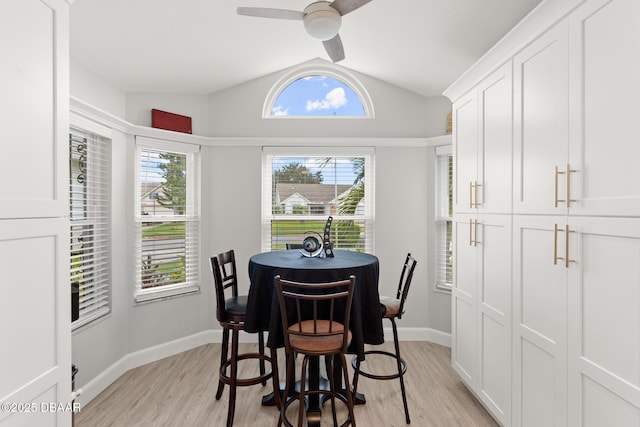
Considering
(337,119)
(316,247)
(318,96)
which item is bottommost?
(316,247)

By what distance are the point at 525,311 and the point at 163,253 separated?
3225 mm

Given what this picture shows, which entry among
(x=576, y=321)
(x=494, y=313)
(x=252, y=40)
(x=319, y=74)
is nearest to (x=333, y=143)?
(x=319, y=74)

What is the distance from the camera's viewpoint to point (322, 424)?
93.4 inches

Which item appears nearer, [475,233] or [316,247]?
[475,233]

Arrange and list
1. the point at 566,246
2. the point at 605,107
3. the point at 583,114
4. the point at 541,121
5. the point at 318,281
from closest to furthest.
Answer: the point at 605,107, the point at 583,114, the point at 566,246, the point at 541,121, the point at 318,281

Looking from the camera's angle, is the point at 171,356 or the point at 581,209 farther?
the point at 171,356

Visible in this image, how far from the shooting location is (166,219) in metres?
3.56

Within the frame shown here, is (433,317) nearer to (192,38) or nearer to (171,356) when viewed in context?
(171,356)

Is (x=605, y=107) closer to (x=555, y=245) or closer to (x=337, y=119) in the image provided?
(x=555, y=245)

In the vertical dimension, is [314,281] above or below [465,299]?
above

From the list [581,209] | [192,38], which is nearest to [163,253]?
[192,38]

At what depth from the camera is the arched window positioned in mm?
3990

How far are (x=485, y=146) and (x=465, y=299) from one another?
120 cm

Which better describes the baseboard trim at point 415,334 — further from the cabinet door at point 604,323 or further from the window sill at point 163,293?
the cabinet door at point 604,323
